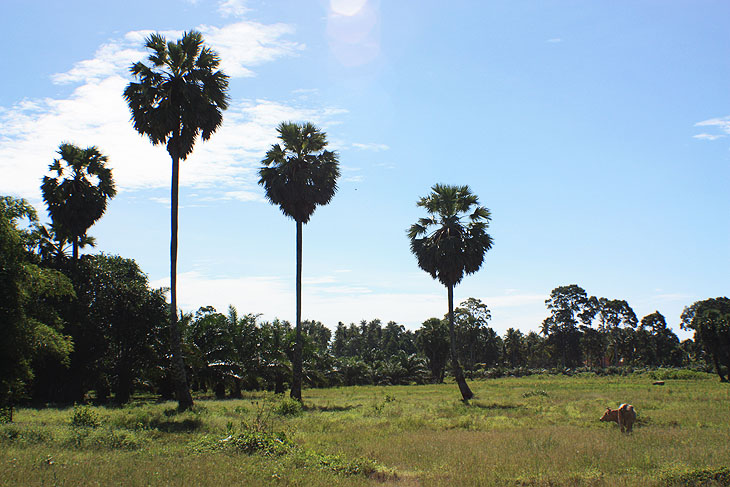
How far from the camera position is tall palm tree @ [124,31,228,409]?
2394cm

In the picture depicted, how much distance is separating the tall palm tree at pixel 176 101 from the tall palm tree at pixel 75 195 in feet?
35.3

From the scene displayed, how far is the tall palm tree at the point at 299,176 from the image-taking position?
1237 inches

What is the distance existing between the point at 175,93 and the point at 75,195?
12.8 m

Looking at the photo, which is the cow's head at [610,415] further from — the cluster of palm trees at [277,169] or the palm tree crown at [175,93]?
the palm tree crown at [175,93]

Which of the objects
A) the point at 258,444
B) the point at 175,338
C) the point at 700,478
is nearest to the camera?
the point at 700,478

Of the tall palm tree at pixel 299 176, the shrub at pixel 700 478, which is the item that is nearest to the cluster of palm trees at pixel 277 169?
the tall palm tree at pixel 299 176

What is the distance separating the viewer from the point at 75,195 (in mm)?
31953

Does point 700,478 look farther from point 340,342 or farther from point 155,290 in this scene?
point 340,342

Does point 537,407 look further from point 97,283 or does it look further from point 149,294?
point 97,283

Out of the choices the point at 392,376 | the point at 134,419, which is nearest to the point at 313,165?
the point at 134,419

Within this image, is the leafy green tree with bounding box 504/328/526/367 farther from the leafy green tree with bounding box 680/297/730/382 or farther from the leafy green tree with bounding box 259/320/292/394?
the leafy green tree with bounding box 259/320/292/394

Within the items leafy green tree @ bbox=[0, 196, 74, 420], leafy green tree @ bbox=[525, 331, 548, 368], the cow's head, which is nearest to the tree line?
leafy green tree @ bbox=[0, 196, 74, 420]

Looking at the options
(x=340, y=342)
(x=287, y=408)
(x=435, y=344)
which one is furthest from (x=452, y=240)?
(x=340, y=342)

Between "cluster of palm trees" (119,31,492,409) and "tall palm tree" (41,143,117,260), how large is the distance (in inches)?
426
